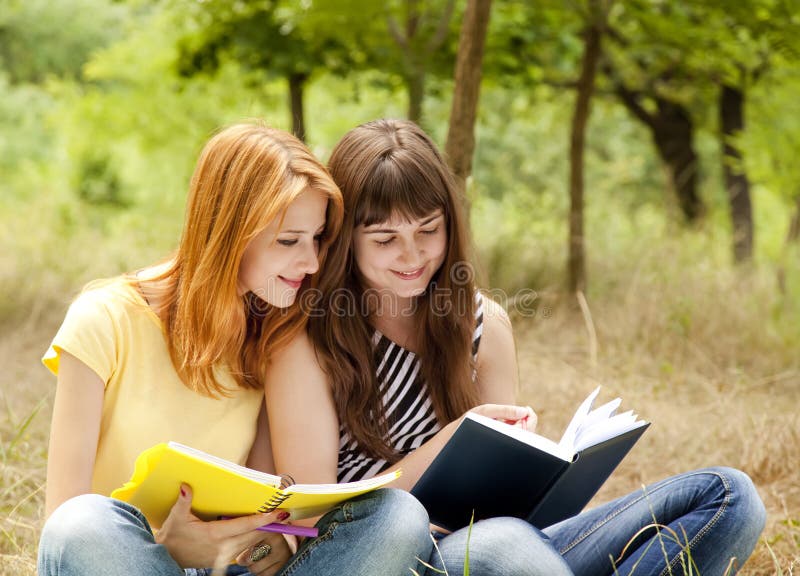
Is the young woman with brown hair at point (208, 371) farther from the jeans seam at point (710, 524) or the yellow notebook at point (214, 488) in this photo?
the jeans seam at point (710, 524)

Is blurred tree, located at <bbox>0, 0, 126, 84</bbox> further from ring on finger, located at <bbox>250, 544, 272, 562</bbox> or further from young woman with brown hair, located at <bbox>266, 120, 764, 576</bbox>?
ring on finger, located at <bbox>250, 544, 272, 562</bbox>

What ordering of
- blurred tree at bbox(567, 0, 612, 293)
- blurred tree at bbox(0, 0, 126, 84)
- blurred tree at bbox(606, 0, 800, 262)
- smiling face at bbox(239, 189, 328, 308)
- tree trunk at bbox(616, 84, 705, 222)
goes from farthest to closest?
blurred tree at bbox(0, 0, 126, 84) < tree trunk at bbox(616, 84, 705, 222) < blurred tree at bbox(567, 0, 612, 293) < blurred tree at bbox(606, 0, 800, 262) < smiling face at bbox(239, 189, 328, 308)

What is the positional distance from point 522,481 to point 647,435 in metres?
2.18

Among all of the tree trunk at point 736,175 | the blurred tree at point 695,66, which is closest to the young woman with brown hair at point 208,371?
the blurred tree at point 695,66

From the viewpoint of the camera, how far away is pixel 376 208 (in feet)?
7.38

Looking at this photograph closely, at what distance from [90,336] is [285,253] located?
1.51 ft

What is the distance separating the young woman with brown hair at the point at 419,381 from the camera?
2.10m

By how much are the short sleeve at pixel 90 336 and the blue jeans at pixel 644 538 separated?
84 cm

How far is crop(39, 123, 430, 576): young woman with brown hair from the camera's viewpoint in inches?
73.4

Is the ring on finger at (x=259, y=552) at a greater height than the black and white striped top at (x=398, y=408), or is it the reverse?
the black and white striped top at (x=398, y=408)

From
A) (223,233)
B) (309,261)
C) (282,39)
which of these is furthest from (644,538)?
(282,39)

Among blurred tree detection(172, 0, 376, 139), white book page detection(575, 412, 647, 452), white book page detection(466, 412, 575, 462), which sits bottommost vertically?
white book page detection(575, 412, 647, 452)

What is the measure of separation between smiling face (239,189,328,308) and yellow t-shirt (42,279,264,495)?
0.23 m

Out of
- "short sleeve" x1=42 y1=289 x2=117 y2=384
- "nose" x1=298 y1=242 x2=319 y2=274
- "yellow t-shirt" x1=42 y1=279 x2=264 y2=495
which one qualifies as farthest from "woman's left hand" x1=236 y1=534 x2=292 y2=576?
"nose" x1=298 y1=242 x2=319 y2=274
